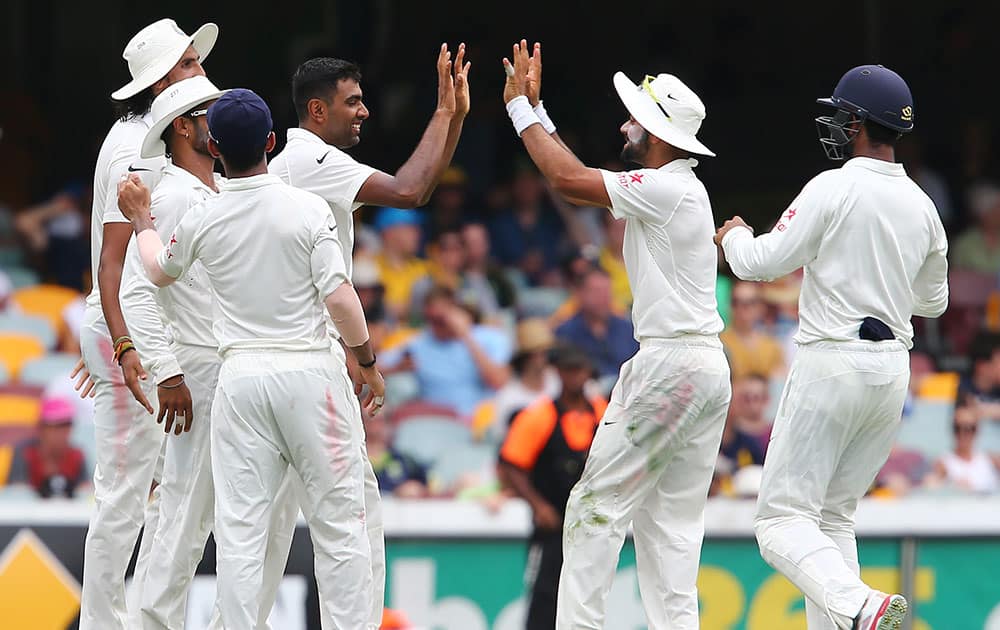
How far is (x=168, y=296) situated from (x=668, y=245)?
1845mm

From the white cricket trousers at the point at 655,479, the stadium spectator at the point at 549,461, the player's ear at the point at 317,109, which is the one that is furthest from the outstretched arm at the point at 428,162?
the stadium spectator at the point at 549,461

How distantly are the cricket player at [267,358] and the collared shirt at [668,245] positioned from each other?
107 centimetres

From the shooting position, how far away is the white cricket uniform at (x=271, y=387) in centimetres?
555

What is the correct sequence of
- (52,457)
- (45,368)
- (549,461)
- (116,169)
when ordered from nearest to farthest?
(116,169) < (549,461) < (52,457) < (45,368)

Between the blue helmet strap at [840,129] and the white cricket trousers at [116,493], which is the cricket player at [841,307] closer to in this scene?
the blue helmet strap at [840,129]

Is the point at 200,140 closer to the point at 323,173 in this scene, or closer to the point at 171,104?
the point at 171,104

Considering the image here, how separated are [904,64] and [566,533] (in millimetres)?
9747

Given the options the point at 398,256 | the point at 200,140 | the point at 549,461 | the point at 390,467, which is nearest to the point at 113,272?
the point at 200,140

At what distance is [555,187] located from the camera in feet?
19.9

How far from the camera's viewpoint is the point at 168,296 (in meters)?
6.07

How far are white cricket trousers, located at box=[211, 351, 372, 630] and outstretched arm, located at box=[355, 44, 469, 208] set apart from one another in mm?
704

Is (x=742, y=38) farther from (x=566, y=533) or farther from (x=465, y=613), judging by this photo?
(x=566, y=533)

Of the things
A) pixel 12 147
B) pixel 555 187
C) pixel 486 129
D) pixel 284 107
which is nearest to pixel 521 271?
pixel 486 129

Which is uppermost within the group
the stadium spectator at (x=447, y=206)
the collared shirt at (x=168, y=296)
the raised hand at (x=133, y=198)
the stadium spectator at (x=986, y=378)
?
the raised hand at (x=133, y=198)
